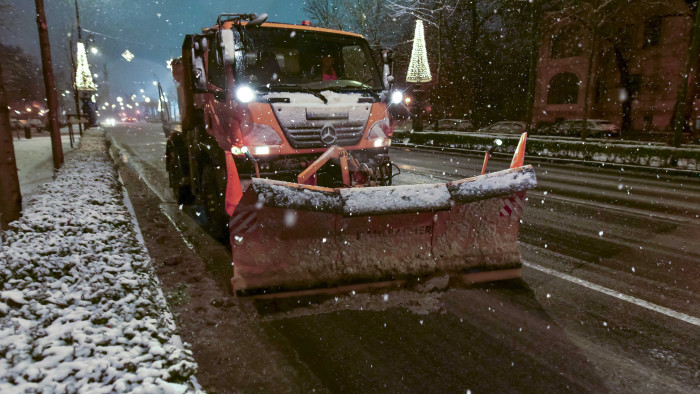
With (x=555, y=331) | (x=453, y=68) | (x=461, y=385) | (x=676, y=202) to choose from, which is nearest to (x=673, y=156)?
(x=676, y=202)

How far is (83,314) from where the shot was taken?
3141mm

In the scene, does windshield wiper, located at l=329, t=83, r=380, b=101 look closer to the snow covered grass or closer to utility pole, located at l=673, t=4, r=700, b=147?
the snow covered grass

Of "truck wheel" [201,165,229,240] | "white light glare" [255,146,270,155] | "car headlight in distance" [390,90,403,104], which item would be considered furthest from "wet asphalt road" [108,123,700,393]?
"car headlight in distance" [390,90,403,104]

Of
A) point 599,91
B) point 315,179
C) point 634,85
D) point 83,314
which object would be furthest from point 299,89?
point 599,91

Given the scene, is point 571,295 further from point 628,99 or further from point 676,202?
point 628,99

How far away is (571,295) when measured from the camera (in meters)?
4.05

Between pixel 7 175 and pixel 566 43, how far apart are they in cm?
3967

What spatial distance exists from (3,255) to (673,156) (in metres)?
16.6

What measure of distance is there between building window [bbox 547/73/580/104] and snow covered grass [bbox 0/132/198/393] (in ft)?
128

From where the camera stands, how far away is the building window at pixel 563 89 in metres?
36.0

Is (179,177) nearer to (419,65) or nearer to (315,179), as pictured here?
(315,179)

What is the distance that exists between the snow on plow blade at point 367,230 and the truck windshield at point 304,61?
2012 millimetres

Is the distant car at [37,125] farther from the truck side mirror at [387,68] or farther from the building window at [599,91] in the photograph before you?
the building window at [599,91]

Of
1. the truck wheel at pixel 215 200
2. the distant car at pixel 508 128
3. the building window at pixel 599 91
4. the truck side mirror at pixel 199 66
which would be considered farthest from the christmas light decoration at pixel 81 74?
the building window at pixel 599 91
